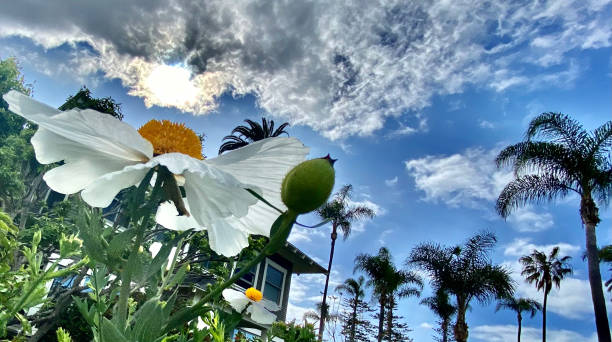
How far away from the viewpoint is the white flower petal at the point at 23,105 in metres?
0.57

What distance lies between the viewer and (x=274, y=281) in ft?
52.8

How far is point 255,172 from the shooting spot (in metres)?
0.69

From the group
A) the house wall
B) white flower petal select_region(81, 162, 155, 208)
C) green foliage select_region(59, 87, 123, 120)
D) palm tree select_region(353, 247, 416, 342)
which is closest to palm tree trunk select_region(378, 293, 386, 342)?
palm tree select_region(353, 247, 416, 342)

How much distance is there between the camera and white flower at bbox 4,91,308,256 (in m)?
0.59

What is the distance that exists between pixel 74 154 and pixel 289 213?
1.33ft

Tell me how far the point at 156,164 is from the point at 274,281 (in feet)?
52.9

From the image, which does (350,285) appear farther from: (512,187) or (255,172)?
(255,172)

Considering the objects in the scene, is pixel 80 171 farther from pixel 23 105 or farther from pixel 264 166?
pixel 264 166

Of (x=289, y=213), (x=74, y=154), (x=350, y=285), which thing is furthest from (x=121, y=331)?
(x=350, y=285)

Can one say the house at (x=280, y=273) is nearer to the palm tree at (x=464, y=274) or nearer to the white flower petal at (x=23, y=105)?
the palm tree at (x=464, y=274)

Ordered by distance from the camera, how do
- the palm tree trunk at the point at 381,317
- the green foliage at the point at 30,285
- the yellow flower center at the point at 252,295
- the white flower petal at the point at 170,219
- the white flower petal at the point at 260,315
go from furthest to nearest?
the palm tree trunk at the point at 381,317
the yellow flower center at the point at 252,295
the white flower petal at the point at 260,315
the green foliage at the point at 30,285
the white flower petal at the point at 170,219

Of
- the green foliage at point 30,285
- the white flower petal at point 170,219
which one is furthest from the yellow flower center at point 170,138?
the green foliage at point 30,285

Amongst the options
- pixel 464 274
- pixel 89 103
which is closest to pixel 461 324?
pixel 464 274

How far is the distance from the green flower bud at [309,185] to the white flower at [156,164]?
0.10 metres
